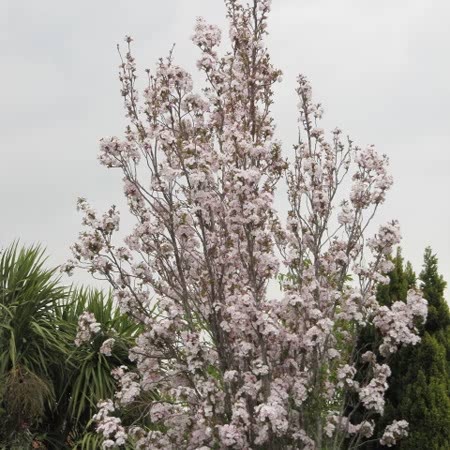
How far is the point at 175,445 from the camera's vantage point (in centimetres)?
827

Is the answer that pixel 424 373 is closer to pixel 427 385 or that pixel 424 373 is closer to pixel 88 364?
pixel 427 385

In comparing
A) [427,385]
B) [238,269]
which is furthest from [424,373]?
[238,269]

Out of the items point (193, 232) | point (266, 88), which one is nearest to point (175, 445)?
point (193, 232)

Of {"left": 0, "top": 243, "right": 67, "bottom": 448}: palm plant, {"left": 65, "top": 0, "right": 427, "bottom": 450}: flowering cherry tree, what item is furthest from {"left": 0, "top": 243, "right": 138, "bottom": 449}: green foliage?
{"left": 65, "top": 0, "right": 427, "bottom": 450}: flowering cherry tree

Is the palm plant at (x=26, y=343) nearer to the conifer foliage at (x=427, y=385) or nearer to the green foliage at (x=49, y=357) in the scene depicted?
the green foliage at (x=49, y=357)

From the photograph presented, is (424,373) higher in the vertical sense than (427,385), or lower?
higher

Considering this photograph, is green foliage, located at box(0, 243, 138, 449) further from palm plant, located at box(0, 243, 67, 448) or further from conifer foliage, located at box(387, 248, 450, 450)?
conifer foliage, located at box(387, 248, 450, 450)

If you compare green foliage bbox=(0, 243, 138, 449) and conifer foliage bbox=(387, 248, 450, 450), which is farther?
green foliage bbox=(0, 243, 138, 449)

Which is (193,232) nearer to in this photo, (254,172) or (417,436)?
(254,172)

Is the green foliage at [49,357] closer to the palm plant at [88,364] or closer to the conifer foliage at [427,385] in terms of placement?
the palm plant at [88,364]

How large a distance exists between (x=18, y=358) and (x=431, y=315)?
5092mm

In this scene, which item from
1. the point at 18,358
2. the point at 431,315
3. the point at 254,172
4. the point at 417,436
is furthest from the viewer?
the point at 18,358

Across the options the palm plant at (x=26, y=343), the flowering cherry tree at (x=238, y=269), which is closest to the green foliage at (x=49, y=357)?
the palm plant at (x=26, y=343)

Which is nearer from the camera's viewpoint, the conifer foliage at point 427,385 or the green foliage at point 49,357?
the conifer foliage at point 427,385
